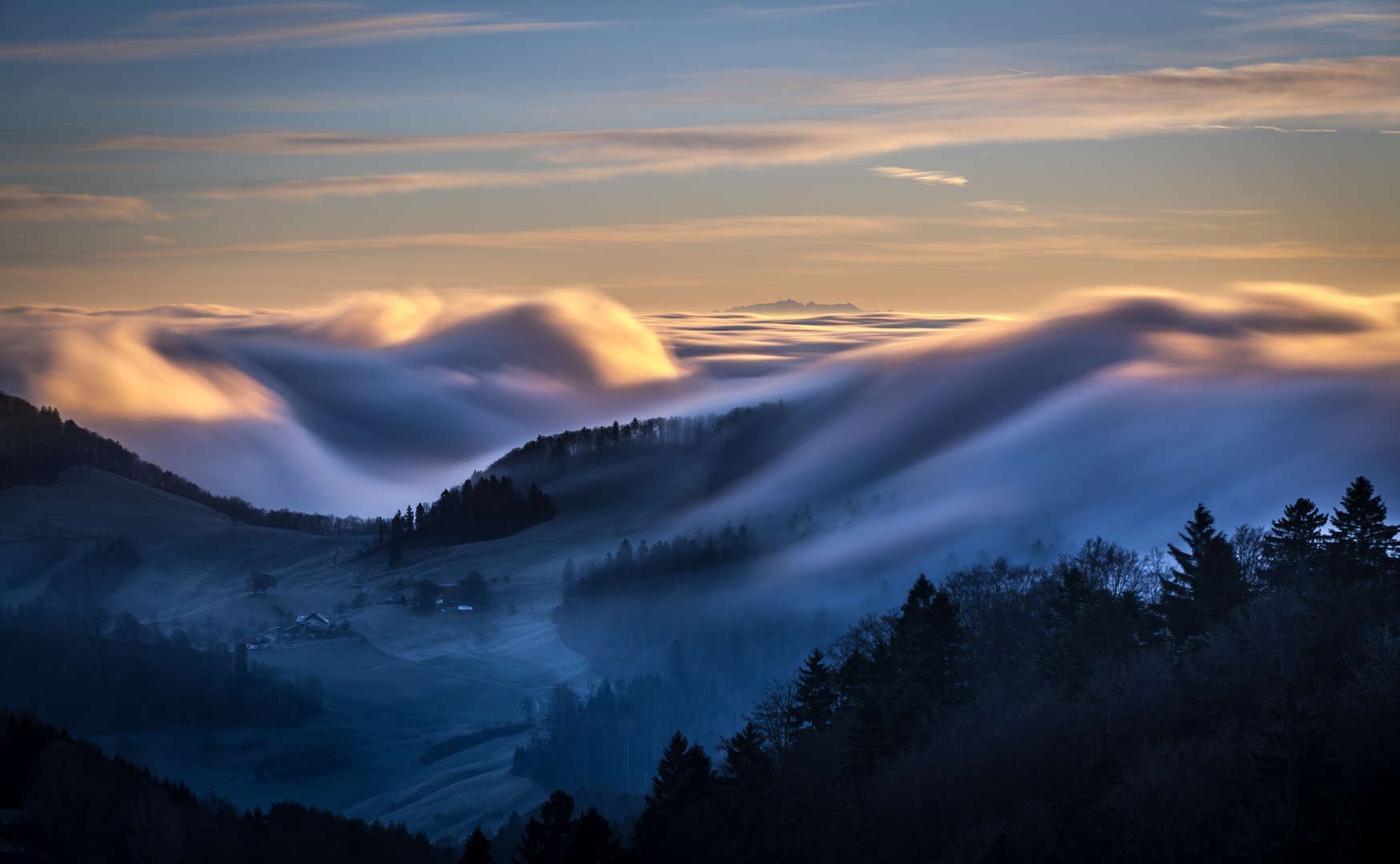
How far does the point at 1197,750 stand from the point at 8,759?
81.6 m

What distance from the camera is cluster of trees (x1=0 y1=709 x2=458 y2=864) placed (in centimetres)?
7850

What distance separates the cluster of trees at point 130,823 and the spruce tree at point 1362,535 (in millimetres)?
66186

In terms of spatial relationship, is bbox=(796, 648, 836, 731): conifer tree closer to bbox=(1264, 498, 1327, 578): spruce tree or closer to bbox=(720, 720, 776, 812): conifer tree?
bbox=(720, 720, 776, 812): conifer tree

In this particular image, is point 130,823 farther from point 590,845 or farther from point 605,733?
point 605,733

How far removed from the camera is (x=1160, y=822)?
44.5m

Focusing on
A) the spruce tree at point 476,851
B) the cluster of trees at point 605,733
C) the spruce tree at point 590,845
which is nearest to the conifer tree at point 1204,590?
the spruce tree at point 590,845

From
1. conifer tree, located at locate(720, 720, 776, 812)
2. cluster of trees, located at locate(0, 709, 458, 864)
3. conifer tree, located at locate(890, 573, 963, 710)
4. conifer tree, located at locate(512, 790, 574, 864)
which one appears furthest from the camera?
cluster of trees, located at locate(0, 709, 458, 864)

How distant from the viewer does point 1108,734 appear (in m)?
55.9

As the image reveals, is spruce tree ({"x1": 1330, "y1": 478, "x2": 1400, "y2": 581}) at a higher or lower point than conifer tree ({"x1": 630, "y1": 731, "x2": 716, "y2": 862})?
higher

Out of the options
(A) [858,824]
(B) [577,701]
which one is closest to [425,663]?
(B) [577,701]

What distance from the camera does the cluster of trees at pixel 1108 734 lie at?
44.6m

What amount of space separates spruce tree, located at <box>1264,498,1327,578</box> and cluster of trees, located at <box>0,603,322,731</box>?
124660 millimetres

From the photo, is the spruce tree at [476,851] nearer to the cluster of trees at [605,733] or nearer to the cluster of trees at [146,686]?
the cluster of trees at [605,733]

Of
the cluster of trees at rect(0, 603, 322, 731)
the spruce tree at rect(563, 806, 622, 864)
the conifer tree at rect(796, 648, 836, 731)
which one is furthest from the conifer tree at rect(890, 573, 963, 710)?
the cluster of trees at rect(0, 603, 322, 731)
